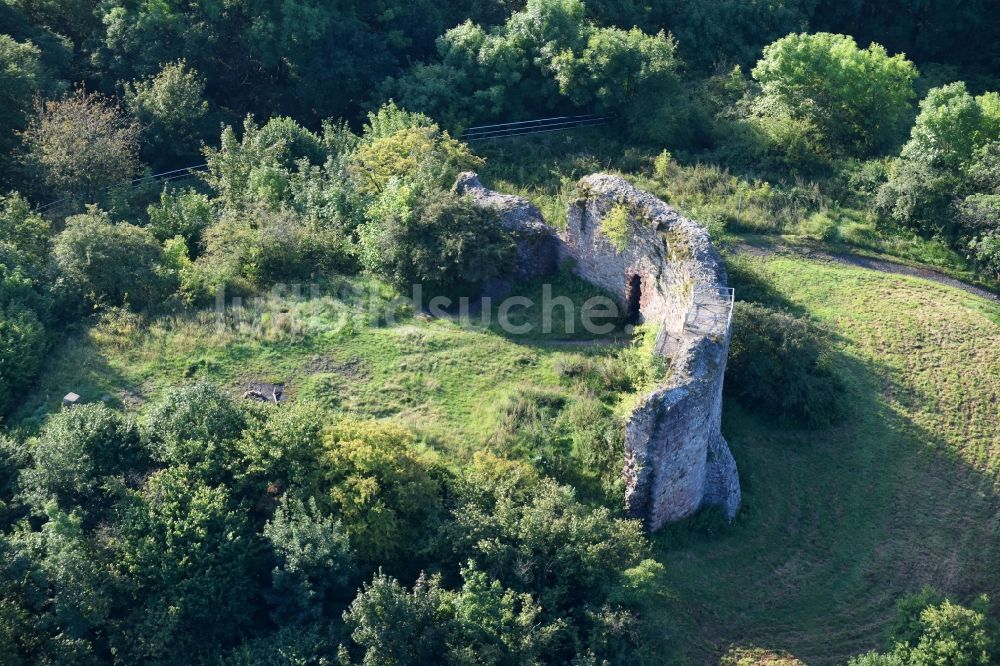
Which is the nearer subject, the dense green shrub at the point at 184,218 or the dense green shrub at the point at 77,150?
the dense green shrub at the point at 184,218

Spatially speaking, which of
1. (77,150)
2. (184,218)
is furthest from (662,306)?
(77,150)

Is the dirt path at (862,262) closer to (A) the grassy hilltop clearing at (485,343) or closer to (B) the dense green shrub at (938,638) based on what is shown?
(A) the grassy hilltop clearing at (485,343)

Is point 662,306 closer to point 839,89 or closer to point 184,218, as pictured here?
point 839,89

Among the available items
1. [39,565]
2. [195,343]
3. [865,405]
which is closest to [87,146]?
[195,343]

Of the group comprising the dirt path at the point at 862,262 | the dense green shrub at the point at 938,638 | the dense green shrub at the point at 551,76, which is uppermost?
the dense green shrub at the point at 551,76

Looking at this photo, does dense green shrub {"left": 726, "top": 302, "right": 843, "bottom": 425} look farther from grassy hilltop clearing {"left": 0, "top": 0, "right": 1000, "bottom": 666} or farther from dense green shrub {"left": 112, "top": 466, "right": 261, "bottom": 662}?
dense green shrub {"left": 112, "top": 466, "right": 261, "bottom": 662}

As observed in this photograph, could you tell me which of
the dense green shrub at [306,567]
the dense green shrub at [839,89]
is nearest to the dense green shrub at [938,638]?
the dense green shrub at [306,567]

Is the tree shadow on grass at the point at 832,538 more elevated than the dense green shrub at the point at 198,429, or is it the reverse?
the dense green shrub at the point at 198,429
